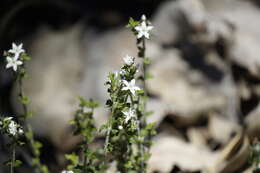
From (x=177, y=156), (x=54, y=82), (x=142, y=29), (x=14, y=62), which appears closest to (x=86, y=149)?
(x=14, y=62)

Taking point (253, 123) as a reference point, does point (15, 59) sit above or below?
above

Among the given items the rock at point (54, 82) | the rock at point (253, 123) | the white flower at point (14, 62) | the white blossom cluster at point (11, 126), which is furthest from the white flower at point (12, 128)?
the rock at point (253, 123)

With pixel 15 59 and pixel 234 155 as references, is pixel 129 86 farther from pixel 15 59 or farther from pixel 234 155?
pixel 234 155

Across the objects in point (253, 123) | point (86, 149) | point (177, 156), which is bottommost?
point (86, 149)

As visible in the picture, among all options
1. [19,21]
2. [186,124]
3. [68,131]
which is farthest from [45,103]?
[186,124]

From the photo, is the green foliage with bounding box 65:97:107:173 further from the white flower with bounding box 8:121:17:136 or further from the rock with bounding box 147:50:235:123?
the rock with bounding box 147:50:235:123

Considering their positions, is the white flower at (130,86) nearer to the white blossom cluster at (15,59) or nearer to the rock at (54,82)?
the white blossom cluster at (15,59)

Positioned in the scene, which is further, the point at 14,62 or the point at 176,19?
the point at 176,19

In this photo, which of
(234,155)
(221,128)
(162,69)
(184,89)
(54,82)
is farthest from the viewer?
(54,82)

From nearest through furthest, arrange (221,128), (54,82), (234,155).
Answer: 1. (234,155)
2. (221,128)
3. (54,82)
